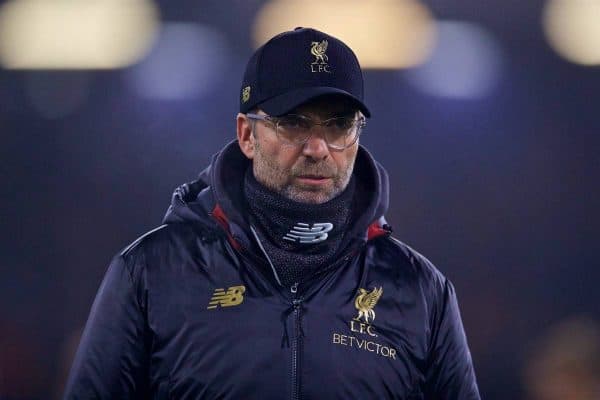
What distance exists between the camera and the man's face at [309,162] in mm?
2064

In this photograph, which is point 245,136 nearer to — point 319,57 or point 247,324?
point 319,57

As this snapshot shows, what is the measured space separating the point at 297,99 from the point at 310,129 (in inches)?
3.1

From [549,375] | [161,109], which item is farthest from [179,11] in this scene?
[549,375]

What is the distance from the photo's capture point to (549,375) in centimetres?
483

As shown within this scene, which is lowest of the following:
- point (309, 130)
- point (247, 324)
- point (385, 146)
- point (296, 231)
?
point (385, 146)

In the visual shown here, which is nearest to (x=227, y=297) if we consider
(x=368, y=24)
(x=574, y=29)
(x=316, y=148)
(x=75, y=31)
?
(x=316, y=148)

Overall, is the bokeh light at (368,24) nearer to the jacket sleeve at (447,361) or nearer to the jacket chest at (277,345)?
the jacket sleeve at (447,361)

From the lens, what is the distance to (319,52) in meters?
2.14

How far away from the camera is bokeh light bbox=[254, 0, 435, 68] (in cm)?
478

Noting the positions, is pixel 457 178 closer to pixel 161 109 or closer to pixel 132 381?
pixel 161 109

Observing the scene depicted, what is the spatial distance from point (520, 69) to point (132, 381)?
341 cm

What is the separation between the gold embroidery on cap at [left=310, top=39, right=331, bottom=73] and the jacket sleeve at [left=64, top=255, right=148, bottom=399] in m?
0.65

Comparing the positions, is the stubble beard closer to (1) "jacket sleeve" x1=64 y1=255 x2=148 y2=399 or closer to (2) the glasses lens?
(2) the glasses lens

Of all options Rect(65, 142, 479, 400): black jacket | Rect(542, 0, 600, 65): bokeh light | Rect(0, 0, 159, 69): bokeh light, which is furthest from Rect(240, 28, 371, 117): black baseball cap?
Rect(542, 0, 600, 65): bokeh light
